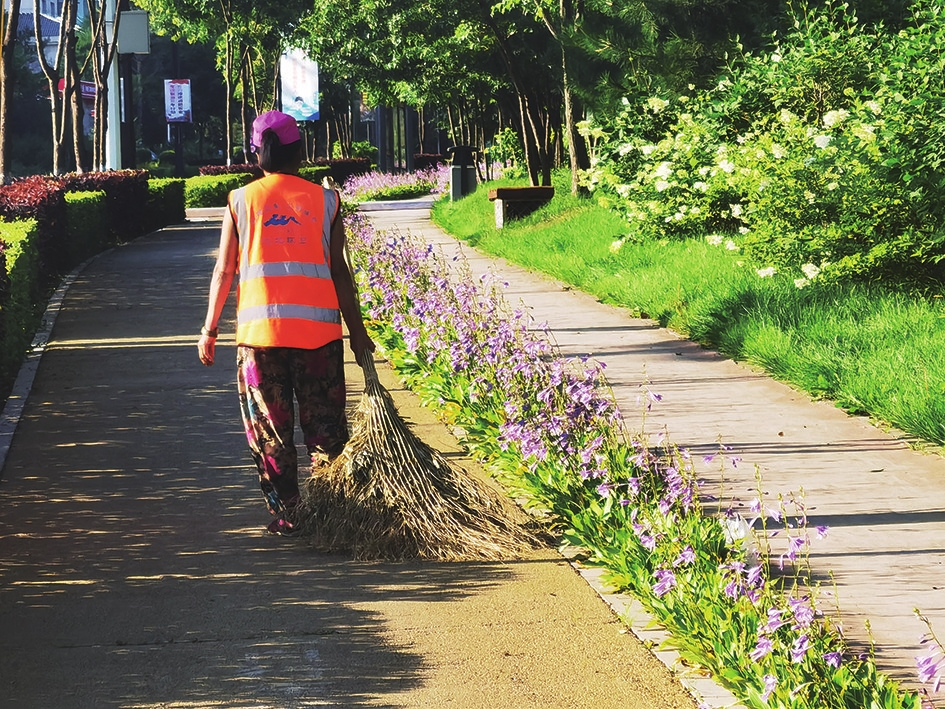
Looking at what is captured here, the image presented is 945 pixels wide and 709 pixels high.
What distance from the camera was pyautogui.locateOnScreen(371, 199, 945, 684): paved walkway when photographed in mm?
4754

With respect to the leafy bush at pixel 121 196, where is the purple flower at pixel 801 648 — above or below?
below

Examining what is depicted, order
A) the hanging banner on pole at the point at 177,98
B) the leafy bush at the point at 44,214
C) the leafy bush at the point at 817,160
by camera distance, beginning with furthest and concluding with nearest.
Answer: the hanging banner on pole at the point at 177,98 → the leafy bush at the point at 44,214 → the leafy bush at the point at 817,160

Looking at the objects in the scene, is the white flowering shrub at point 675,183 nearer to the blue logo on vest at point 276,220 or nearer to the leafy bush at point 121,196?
the blue logo on vest at point 276,220

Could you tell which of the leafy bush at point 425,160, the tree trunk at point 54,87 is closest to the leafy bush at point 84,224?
the tree trunk at point 54,87

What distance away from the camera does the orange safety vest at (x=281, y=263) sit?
5973mm

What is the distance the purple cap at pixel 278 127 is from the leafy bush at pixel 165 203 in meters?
25.4

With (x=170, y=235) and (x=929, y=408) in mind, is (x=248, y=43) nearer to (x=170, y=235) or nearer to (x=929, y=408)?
(x=170, y=235)

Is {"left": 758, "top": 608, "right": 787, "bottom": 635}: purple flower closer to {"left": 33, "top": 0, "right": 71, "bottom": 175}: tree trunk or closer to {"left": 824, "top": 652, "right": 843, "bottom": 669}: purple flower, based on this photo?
{"left": 824, "top": 652, "right": 843, "bottom": 669}: purple flower

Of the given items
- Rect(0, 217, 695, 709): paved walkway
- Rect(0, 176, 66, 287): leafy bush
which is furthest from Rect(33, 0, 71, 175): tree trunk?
Rect(0, 217, 695, 709): paved walkway

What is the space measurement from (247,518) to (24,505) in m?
1.11

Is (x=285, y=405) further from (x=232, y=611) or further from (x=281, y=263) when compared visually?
(x=232, y=611)

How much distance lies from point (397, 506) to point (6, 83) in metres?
18.8

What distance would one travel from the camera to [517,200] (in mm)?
23344

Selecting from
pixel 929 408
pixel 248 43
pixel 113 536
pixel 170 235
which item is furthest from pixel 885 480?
pixel 248 43
